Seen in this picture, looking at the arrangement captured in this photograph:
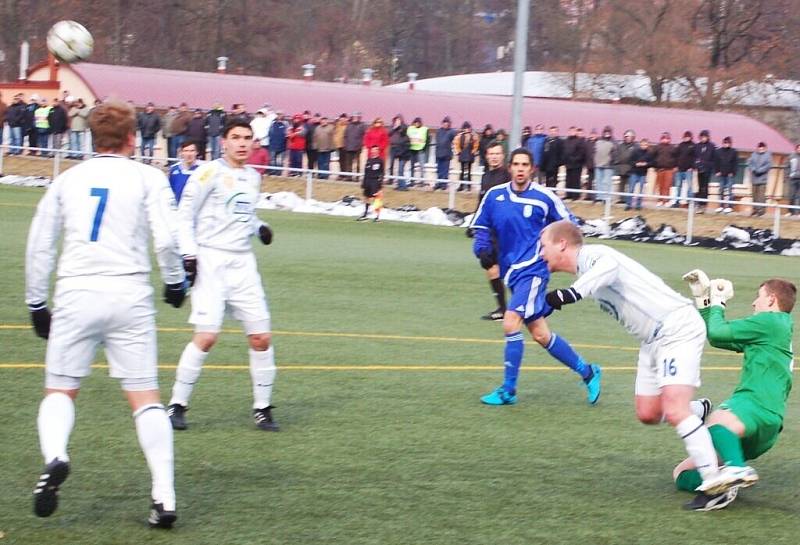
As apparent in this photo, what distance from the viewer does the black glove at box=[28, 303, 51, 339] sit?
599cm

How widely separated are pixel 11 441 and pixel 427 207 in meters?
21.5

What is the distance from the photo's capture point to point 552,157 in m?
28.7

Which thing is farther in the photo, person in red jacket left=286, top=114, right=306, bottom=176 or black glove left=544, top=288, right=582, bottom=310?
person in red jacket left=286, top=114, right=306, bottom=176

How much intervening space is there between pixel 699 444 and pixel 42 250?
339 centimetres

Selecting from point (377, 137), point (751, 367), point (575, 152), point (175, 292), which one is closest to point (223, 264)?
point (175, 292)

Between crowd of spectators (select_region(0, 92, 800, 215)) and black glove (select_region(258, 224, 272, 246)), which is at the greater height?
black glove (select_region(258, 224, 272, 246))

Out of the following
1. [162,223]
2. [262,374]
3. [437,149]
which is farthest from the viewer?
[437,149]

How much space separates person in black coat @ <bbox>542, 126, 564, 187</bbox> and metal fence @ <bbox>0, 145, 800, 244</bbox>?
0.37m

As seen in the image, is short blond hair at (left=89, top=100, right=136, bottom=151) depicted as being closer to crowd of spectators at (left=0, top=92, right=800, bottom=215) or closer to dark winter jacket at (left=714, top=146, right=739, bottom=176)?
crowd of spectators at (left=0, top=92, right=800, bottom=215)

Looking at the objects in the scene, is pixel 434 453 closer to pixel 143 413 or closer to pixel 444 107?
pixel 143 413

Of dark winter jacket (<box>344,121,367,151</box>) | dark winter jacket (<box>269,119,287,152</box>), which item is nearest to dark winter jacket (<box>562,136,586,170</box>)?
dark winter jacket (<box>344,121,367,151</box>)

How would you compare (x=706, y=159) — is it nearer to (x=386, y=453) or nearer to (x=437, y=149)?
(x=437, y=149)

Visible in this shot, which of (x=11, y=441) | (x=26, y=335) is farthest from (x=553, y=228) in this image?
(x=26, y=335)

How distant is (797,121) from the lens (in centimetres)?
5728
